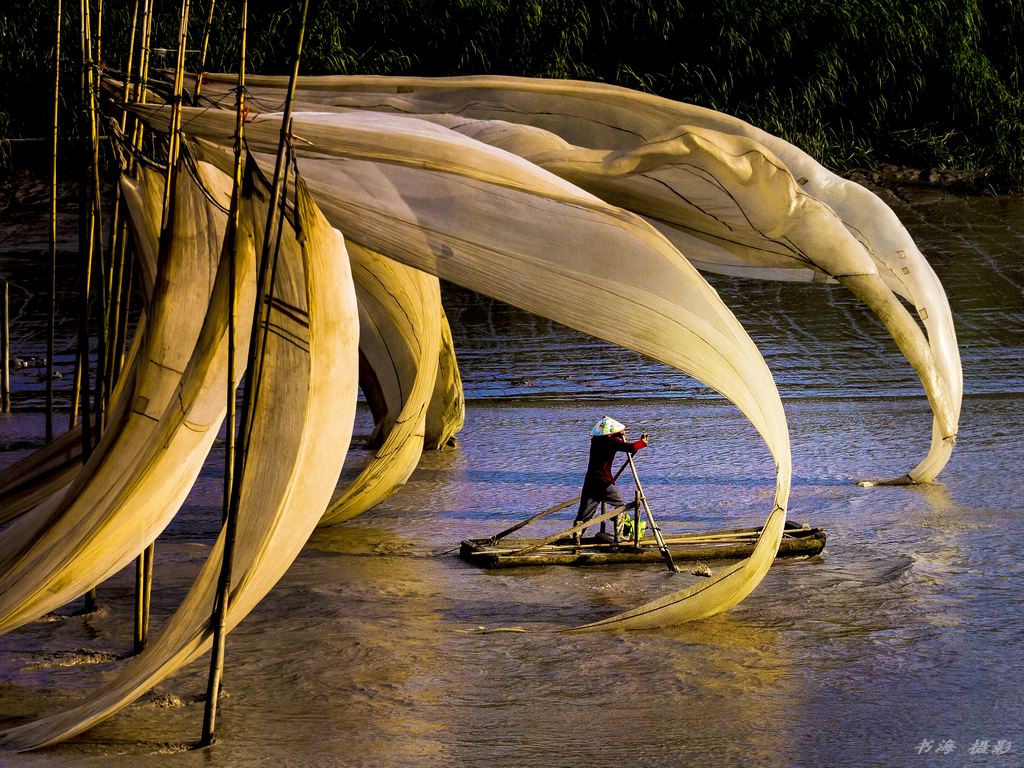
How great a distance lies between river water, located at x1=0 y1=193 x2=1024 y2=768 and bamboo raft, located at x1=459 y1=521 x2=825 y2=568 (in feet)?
0.37

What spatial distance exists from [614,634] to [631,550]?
1405 millimetres

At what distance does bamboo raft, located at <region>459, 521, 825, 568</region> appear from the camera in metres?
9.20

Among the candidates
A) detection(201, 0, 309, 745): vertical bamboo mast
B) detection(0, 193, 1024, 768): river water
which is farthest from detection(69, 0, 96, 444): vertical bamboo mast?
detection(201, 0, 309, 745): vertical bamboo mast

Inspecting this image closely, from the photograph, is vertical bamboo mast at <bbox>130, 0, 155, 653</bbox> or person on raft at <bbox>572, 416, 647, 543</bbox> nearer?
vertical bamboo mast at <bbox>130, 0, 155, 653</bbox>

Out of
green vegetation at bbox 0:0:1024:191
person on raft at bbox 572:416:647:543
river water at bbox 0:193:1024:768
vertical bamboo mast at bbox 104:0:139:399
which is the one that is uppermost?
green vegetation at bbox 0:0:1024:191

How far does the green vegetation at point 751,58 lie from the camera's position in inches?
908

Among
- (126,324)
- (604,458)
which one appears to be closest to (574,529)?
(604,458)

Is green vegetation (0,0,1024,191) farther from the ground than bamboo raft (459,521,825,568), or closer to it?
farther from the ground

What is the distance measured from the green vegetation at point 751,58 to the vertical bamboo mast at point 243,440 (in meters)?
16.8

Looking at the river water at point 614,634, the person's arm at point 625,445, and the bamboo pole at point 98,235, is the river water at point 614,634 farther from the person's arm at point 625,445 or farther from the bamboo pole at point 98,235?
the bamboo pole at point 98,235

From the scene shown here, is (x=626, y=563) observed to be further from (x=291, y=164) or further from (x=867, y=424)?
(x=867, y=424)

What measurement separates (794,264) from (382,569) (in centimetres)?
327

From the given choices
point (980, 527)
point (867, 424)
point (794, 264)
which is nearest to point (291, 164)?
point (794, 264)

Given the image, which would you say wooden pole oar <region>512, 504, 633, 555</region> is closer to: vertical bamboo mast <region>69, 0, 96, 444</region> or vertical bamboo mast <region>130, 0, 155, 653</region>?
vertical bamboo mast <region>130, 0, 155, 653</region>
